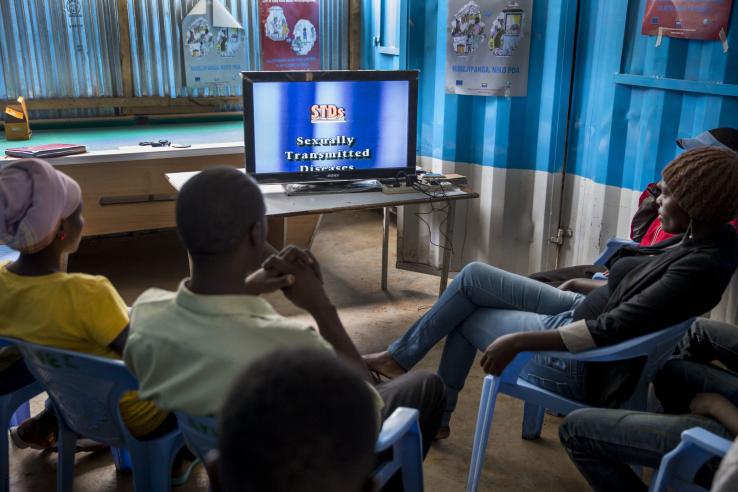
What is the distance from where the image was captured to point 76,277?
173cm

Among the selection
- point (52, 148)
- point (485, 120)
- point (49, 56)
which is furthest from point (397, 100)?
point (49, 56)

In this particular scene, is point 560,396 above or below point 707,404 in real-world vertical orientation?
below

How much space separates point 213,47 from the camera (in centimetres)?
467

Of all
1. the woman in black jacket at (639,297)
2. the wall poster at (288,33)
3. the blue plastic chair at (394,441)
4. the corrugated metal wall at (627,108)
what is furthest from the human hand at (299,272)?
the wall poster at (288,33)

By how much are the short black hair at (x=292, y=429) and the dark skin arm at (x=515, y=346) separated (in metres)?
1.24

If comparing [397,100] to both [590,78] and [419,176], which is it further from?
[590,78]

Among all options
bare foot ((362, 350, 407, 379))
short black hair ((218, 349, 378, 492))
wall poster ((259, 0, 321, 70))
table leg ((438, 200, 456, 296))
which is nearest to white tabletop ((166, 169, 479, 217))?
table leg ((438, 200, 456, 296))

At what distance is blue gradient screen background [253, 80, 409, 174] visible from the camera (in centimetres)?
314

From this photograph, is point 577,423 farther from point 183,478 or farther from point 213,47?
point 213,47

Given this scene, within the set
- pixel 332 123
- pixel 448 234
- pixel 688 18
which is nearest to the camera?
pixel 688 18

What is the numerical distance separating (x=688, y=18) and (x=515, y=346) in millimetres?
1695

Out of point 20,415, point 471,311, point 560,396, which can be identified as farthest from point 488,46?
point 20,415

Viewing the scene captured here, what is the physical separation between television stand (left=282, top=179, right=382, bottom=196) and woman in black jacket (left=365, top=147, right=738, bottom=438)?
1.10 m

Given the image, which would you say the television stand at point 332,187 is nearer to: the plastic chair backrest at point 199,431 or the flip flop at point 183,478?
the flip flop at point 183,478
